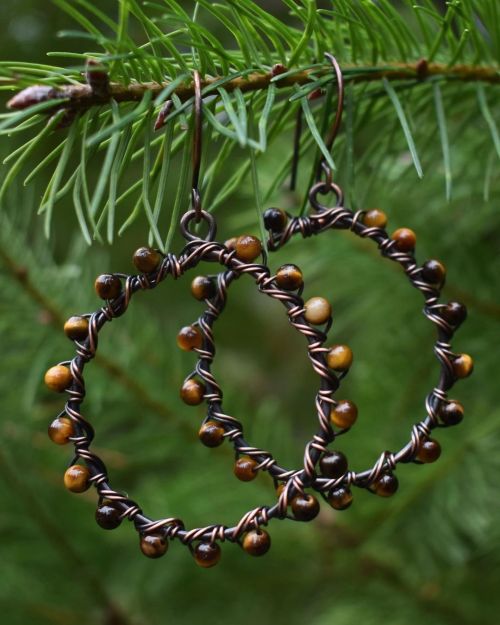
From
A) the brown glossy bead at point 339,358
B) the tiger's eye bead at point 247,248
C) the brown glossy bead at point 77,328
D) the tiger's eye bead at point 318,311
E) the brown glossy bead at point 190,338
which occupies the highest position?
the tiger's eye bead at point 247,248

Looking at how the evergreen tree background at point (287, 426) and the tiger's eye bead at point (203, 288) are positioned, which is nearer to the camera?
the tiger's eye bead at point (203, 288)

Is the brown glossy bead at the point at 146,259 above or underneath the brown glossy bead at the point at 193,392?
above

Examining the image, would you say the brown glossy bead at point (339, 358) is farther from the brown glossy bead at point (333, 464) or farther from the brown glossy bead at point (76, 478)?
the brown glossy bead at point (76, 478)

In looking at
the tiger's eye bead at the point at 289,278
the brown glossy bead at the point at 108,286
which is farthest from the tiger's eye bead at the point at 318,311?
the brown glossy bead at the point at 108,286

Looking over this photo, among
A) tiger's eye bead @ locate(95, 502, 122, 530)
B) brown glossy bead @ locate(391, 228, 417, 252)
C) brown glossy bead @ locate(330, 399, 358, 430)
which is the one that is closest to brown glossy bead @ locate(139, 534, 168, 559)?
tiger's eye bead @ locate(95, 502, 122, 530)

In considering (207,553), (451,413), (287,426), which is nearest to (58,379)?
(207,553)

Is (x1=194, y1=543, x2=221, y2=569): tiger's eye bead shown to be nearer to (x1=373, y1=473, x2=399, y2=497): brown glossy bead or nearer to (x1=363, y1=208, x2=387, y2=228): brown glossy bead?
(x1=373, y1=473, x2=399, y2=497): brown glossy bead

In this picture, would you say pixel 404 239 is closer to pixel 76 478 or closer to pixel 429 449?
pixel 429 449
